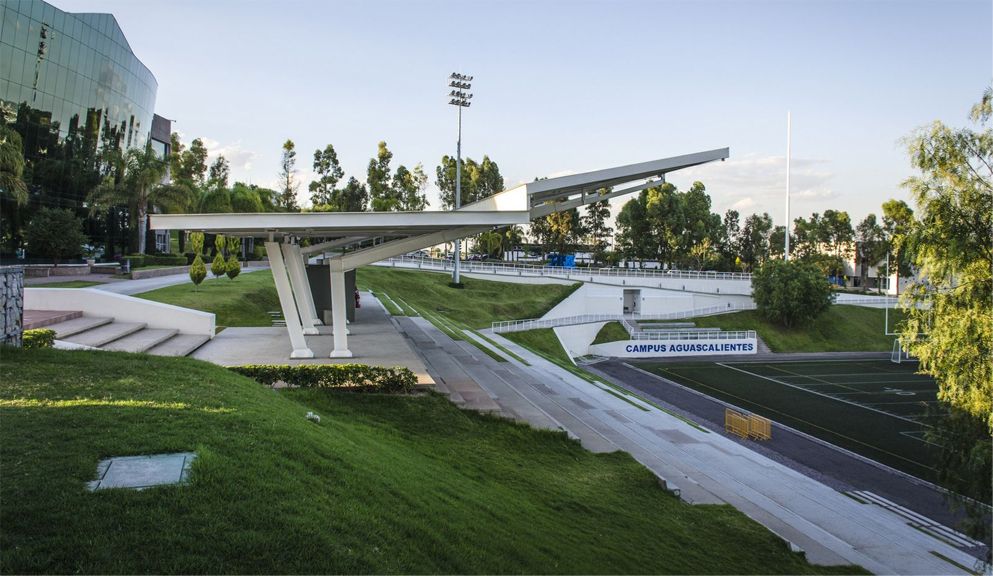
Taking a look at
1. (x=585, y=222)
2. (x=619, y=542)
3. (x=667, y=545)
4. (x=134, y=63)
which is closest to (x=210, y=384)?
(x=619, y=542)

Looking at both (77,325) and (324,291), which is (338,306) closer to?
(77,325)

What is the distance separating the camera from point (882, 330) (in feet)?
188

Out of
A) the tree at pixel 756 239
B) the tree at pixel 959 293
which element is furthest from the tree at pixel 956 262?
the tree at pixel 756 239

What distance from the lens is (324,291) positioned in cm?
2902

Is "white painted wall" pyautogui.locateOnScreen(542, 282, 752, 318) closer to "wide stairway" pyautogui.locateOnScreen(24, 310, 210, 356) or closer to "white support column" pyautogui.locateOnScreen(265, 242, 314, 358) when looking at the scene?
"white support column" pyautogui.locateOnScreen(265, 242, 314, 358)

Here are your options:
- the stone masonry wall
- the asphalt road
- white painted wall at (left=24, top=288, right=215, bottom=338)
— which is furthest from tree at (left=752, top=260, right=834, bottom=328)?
the stone masonry wall

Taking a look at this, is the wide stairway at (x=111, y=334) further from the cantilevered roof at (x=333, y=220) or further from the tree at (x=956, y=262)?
the tree at (x=956, y=262)

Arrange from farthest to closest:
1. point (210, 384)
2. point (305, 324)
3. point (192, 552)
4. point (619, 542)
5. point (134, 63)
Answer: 1. point (134, 63)
2. point (305, 324)
3. point (210, 384)
4. point (619, 542)
5. point (192, 552)

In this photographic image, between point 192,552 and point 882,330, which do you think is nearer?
point 192,552

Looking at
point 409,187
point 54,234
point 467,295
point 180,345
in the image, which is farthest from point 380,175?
point 180,345

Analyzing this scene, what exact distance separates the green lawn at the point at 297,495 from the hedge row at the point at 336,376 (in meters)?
0.97

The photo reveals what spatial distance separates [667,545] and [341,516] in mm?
5379

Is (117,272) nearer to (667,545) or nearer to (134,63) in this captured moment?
(134,63)

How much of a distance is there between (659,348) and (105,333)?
117 ft
